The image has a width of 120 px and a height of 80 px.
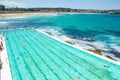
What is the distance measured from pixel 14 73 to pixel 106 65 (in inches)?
273

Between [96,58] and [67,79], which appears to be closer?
[67,79]

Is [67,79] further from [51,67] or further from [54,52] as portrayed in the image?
[54,52]

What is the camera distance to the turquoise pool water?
11547 mm

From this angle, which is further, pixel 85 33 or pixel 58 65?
pixel 85 33

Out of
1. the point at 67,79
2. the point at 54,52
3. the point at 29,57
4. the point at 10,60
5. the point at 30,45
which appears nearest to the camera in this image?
the point at 67,79

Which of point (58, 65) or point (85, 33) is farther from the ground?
point (58, 65)

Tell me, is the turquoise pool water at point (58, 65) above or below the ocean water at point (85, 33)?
above

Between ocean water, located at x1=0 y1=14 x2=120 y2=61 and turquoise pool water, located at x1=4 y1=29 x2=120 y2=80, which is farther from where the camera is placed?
ocean water, located at x1=0 y1=14 x2=120 y2=61

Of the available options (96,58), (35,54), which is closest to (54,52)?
(35,54)

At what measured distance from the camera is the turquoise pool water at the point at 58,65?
11.5m

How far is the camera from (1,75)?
11.4m

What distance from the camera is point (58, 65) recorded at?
13.4 metres

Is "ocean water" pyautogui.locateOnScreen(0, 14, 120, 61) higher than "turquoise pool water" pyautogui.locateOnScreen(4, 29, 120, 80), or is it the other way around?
"turquoise pool water" pyautogui.locateOnScreen(4, 29, 120, 80)

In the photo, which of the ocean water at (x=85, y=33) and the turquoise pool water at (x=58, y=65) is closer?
the turquoise pool water at (x=58, y=65)
